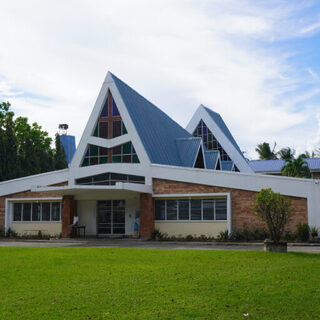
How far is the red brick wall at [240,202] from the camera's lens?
24156mm

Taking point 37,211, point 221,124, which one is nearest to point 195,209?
point 37,211

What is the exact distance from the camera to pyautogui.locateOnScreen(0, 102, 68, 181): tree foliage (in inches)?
1633

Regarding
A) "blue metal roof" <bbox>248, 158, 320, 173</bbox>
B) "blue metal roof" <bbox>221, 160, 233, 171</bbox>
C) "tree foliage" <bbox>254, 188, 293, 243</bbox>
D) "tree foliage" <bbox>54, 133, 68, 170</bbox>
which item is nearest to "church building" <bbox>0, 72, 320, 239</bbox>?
"tree foliage" <bbox>254, 188, 293, 243</bbox>

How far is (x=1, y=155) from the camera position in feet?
135

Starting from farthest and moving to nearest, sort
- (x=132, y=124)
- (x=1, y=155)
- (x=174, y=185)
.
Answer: (x=1, y=155)
(x=132, y=124)
(x=174, y=185)

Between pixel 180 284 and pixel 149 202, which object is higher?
pixel 149 202

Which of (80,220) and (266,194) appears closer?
(266,194)

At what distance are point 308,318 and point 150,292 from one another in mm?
3247

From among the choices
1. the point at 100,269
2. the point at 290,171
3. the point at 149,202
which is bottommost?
the point at 100,269

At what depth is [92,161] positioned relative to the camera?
3022cm

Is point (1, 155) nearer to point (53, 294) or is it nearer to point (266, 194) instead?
point (266, 194)

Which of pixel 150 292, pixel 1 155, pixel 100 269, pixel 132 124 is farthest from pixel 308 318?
pixel 1 155

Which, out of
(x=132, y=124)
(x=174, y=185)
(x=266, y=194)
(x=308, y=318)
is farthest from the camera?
(x=132, y=124)

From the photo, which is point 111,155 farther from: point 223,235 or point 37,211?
point 223,235
